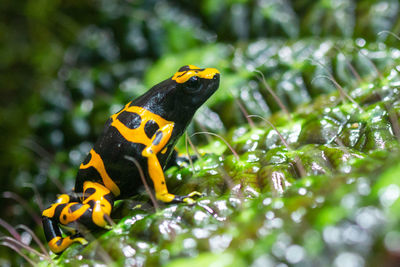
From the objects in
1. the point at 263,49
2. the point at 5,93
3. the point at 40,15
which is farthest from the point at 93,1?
the point at 263,49

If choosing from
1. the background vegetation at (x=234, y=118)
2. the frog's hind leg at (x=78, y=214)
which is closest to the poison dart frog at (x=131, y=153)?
the frog's hind leg at (x=78, y=214)

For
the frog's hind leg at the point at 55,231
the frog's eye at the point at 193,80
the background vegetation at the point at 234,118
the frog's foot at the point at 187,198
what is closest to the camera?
the background vegetation at the point at 234,118

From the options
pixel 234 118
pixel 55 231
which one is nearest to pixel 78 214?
pixel 55 231

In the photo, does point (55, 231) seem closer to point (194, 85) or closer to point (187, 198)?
point (187, 198)

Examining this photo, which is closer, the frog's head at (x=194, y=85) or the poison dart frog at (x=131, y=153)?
the poison dart frog at (x=131, y=153)

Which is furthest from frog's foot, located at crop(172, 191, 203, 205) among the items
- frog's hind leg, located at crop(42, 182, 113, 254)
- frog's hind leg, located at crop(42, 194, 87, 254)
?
frog's hind leg, located at crop(42, 194, 87, 254)

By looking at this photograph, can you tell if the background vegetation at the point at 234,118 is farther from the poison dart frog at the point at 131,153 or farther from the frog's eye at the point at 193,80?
the frog's eye at the point at 193,80
